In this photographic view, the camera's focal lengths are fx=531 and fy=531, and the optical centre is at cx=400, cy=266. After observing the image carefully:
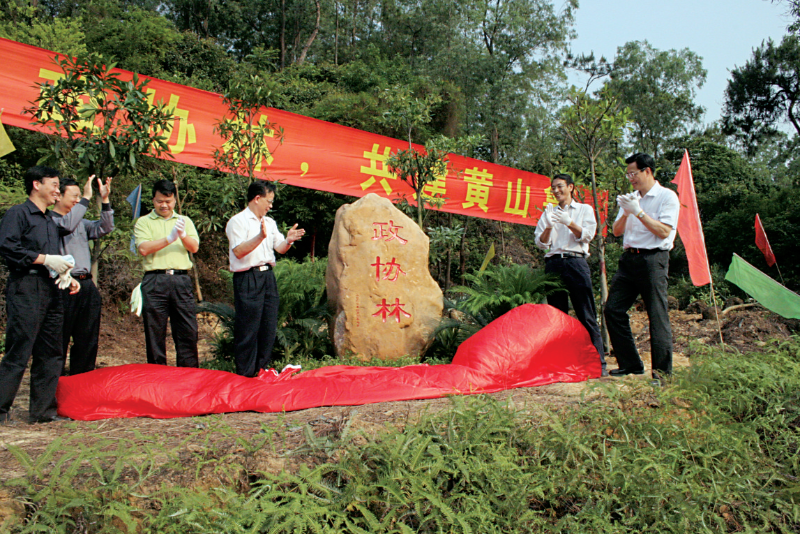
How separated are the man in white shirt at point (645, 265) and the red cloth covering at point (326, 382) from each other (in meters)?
0.40

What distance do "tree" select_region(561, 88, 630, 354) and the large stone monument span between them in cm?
187

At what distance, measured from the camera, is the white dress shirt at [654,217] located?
3.65m

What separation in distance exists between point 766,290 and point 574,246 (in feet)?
5.68

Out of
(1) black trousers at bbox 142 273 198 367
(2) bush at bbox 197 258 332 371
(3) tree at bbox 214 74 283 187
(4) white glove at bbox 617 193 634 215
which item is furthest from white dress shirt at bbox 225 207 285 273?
(4) white glove at bbox 617 193 634 215

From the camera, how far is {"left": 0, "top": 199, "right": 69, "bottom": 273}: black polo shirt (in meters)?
3.08

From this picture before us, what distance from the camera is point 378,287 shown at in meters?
5.16

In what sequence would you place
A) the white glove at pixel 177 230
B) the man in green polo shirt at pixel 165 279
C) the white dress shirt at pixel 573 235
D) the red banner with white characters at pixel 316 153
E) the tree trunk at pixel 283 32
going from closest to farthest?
the white glove at pixel 177 230 < the man in green polo shirt at pixel 165 279 < the white dress shirt at pixel 573 235 < the red banner with white characters at pixel 316 153 < the tree trunk at pixel 283 32

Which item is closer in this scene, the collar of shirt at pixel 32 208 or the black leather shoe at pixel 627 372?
the collar of shirt at pixel 32 208

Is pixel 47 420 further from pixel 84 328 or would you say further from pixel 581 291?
pixel 581 291

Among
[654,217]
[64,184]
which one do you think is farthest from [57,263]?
[654,217]

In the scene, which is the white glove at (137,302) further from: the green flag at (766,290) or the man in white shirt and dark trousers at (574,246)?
the green flag at (766,290)

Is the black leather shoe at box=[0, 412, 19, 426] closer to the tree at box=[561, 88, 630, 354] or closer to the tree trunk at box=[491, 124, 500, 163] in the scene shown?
the tree at box=[561, 88, 630, 354]

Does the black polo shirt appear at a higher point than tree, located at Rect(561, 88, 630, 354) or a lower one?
lower

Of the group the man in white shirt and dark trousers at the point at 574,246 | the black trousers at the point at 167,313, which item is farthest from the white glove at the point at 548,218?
the black trousers at the point at 167,313
